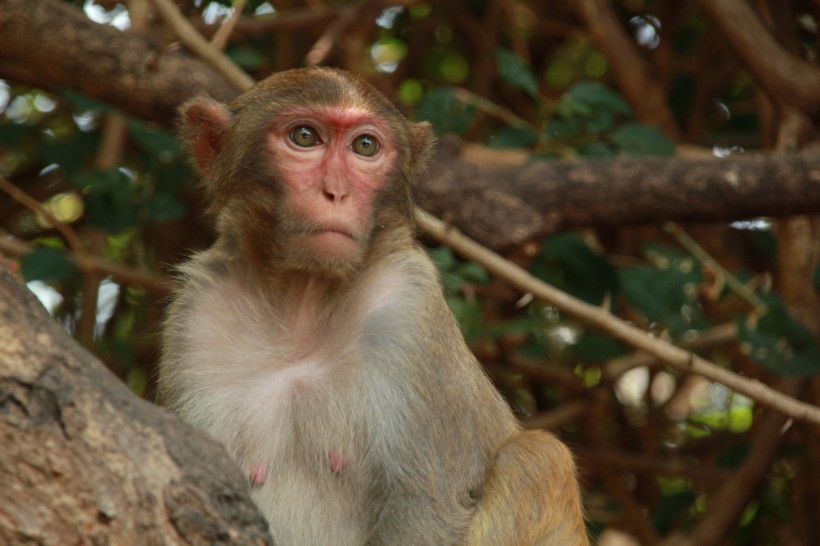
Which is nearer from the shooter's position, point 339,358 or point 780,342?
point 339,358

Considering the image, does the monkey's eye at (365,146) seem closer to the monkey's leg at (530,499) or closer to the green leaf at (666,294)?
the monkey's leg at (530,499)

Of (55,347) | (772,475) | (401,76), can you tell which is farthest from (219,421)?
(401,76)

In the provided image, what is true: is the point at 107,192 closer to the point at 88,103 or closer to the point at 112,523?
the point at 88,103

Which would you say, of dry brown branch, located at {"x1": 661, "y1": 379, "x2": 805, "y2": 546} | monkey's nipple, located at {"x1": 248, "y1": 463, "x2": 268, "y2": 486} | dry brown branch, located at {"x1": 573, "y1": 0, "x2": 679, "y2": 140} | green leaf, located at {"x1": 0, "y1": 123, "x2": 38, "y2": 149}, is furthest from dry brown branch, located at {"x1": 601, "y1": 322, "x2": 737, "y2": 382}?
green leaf, located at {"x1": 0, "y1": 123, "x2": 38, "y2": 149}

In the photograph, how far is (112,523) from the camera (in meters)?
2.96

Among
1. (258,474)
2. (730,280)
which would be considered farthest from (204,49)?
(730,280)

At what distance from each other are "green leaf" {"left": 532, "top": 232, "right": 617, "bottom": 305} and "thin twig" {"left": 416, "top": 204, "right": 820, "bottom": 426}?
73 cm

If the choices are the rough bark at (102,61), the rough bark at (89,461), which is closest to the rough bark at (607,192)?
the rough bark at (102,61)

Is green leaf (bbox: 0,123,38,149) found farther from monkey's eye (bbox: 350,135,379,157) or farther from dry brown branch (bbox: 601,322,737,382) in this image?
dry brown branch (bbox: 601,322,737,382)

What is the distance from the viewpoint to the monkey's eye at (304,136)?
4.75 meters

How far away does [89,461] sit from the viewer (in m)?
2.97

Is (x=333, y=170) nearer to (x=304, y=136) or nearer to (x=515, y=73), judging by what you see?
(x=304, y=136)

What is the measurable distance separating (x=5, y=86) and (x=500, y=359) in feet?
12.5

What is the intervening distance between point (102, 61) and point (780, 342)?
4120 millimetres
